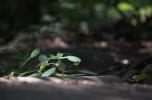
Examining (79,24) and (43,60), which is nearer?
(43,60)

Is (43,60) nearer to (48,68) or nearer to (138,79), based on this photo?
(48,68)

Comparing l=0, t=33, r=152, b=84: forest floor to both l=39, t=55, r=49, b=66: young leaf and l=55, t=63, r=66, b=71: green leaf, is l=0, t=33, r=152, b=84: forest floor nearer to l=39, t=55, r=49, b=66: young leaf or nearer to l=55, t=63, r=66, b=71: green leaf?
l=39, t=55, r=49, b=66: young leaf

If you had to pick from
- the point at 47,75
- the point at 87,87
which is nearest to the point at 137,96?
the point at 87,87

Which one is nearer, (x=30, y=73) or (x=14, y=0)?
(x=30, y=73)

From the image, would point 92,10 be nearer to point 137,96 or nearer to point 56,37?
point 56,37

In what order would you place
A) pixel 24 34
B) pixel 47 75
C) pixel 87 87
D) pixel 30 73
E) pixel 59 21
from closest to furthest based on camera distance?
pixel 87 87, pixel 47 75, pixel 30 73, pixel 24 34, pixel 59 21

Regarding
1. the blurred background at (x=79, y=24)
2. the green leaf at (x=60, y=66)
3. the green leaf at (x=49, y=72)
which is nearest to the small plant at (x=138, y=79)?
the green leaf at (x=60, y=66)

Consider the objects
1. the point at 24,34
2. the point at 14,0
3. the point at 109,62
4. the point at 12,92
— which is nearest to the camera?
the point at 12,92

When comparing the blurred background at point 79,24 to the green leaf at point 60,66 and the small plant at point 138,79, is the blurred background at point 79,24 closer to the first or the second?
the small plant at point 138,79

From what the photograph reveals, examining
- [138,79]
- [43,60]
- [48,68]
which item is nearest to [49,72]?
[43,60]
